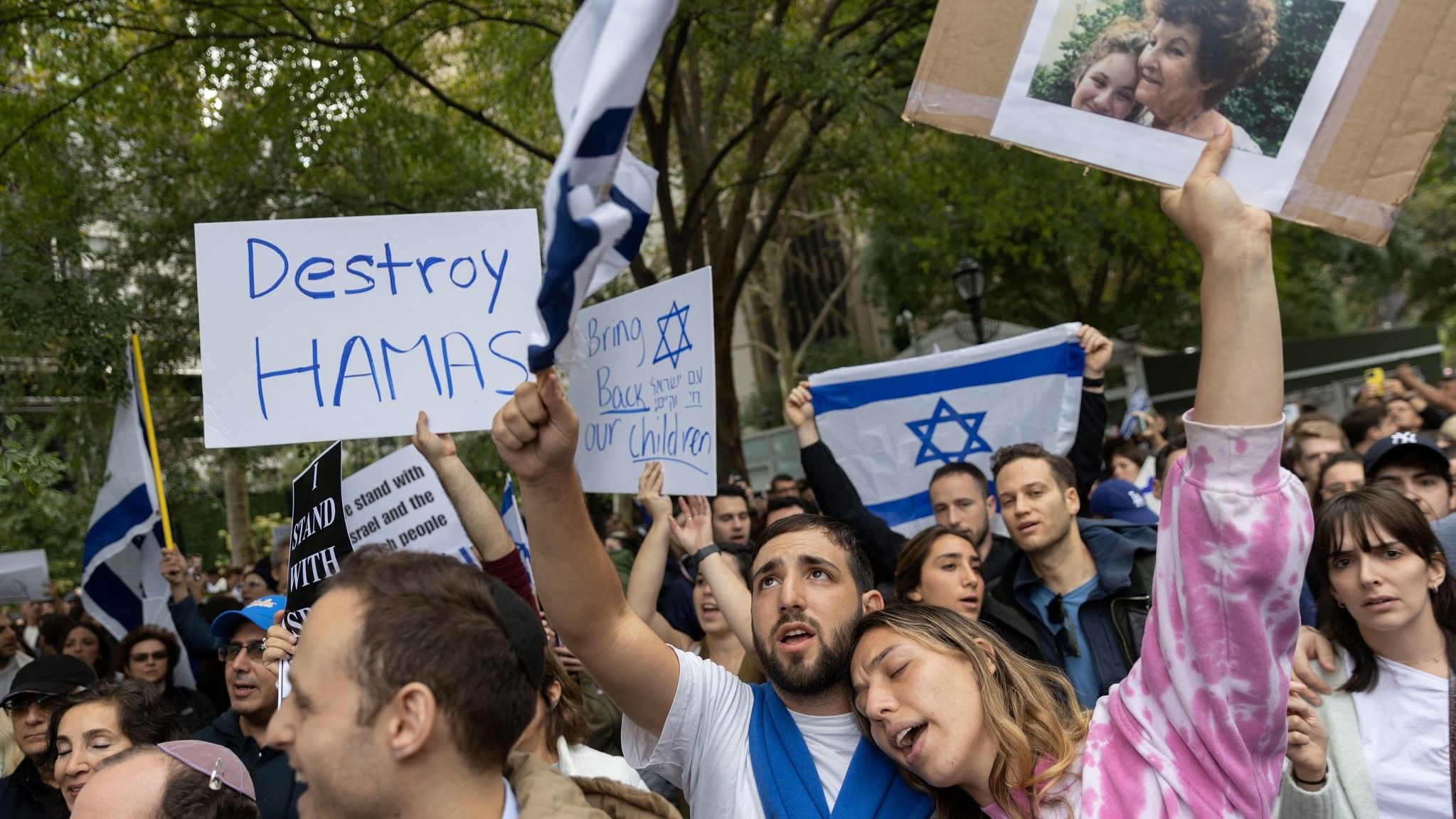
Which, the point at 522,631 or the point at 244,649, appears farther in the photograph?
the point at 244,649

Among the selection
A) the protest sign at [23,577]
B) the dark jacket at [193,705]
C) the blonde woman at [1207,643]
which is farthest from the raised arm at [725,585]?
the protest sign at [23,577]

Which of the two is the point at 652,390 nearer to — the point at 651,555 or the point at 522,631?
the point at 651,555

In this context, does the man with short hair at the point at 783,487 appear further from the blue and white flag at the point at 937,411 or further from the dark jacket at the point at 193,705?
the dark jacket at the point at 193,705

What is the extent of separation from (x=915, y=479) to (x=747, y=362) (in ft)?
83.6

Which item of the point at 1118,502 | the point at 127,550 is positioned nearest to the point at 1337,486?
the point at 1118,502

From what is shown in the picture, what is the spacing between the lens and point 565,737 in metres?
3.40

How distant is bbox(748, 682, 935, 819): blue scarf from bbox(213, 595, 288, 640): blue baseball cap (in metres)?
2.12

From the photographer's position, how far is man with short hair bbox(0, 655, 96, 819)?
413 cm

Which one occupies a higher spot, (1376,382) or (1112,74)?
(1376,382)

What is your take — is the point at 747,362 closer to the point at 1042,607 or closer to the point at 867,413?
the point at 867,413

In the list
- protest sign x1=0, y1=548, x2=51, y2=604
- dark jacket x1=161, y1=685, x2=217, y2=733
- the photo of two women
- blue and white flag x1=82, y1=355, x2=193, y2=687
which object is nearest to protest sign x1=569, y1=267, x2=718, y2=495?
the photo of two women

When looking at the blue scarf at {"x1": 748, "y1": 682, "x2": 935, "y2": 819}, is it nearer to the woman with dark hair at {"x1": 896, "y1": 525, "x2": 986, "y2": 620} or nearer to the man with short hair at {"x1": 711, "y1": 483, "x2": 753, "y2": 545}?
the woman with dark hair at {"x1": 896, "y1": 525, "x2": 986, "y2": 620}

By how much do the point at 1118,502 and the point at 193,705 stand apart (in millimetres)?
4361

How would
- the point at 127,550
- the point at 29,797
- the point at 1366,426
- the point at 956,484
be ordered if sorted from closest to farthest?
the point at 29,797 → the point at 956,484 → the point at 127,550 → the point at 1366,426
